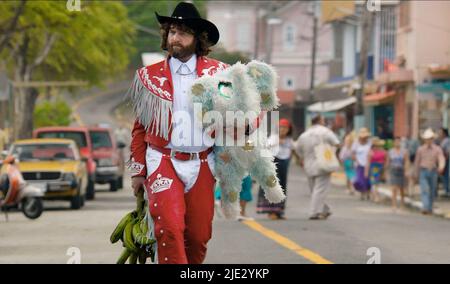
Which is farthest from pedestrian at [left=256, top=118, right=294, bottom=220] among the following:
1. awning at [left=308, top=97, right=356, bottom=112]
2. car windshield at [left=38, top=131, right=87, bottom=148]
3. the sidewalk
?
awning at [left=308, top=97, right=356, bottom=112]

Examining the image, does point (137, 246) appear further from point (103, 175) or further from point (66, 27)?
point (66, 27)

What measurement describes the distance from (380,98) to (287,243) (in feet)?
112

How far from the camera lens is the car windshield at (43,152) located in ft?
86.7

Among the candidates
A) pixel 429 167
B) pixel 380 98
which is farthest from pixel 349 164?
pixel 380 98

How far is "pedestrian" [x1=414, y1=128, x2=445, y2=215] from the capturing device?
2555 cm

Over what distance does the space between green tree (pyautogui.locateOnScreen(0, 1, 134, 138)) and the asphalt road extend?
13.6 m

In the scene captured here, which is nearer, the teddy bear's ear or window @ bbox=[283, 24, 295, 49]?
the teddy bear's ear

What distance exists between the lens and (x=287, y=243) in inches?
635

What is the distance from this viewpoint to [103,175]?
3262 centimetres

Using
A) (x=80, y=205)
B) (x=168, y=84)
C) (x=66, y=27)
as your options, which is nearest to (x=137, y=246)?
(x=168, y=84)

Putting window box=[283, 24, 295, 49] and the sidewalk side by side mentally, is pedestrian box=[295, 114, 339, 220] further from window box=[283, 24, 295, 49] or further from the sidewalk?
window box=[283, 24, 295, 49]

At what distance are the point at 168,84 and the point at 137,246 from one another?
1.06 meters

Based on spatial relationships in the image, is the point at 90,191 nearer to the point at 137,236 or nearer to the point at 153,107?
the point at 137,236
